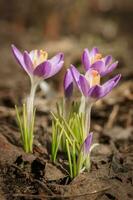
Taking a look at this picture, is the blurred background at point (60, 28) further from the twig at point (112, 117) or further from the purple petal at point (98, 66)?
the purple petal at point (98, 66)

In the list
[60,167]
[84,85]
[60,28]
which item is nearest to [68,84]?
[84,85]

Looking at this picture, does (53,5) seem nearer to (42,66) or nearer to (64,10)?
(64,10)

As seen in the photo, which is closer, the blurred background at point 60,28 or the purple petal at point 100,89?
the purple petal at point 100,89

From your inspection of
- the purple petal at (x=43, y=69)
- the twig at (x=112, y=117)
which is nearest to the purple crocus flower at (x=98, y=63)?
the purple petal at (x=43, y=69)

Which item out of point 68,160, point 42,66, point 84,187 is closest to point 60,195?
point 84,187

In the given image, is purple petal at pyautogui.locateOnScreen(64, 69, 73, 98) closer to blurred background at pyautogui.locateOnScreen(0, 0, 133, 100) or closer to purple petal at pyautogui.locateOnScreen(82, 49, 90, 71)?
purple petal at pyautogui.locateOnScreen(82, 49, 90, 71)

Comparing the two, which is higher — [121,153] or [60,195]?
[121,153]

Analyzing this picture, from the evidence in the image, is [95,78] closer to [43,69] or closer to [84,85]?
[84,85]
